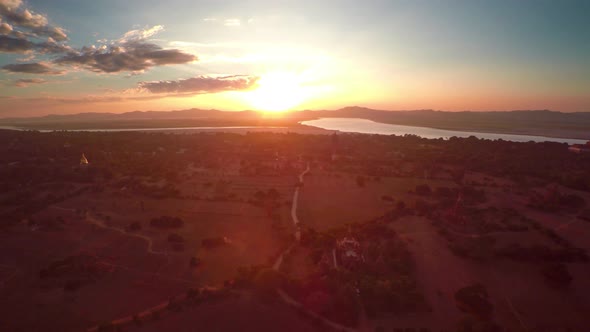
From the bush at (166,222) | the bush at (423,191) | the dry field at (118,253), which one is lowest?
the dry field at (118,253)

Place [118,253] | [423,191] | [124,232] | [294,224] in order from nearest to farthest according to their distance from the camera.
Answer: [118,253] < [124,232] < [294,224] < [423,191]

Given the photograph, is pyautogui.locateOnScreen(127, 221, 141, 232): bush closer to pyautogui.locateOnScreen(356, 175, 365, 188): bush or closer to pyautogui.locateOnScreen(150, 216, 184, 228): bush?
pyautogui.locateOnScreen(150, 216, 184, 228): bush

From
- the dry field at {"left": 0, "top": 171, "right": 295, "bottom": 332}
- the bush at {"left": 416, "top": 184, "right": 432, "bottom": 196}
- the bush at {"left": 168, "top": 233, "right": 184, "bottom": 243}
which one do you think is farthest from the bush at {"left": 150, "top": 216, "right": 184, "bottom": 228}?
the bush at {"left": 416, "top": 184, "right": 432, "bottom": 196}

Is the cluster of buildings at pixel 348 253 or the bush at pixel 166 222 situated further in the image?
the bush at pixel 166 222

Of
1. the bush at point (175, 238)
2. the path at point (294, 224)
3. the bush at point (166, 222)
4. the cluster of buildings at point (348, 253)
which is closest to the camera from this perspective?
the cluster of buildings at point (348, 253)

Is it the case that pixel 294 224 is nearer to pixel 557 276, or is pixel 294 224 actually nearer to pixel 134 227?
pixel 134 227

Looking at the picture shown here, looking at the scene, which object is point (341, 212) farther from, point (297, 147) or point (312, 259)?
point (297, 147)

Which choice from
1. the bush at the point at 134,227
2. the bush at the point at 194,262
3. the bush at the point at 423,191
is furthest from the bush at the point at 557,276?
the bush at the point at 134,227

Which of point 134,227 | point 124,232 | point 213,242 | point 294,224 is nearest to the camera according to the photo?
point 213,242

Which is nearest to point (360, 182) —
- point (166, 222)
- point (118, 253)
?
point (166, 222)

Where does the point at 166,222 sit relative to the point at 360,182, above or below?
below

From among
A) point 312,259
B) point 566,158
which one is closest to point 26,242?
point 312,259

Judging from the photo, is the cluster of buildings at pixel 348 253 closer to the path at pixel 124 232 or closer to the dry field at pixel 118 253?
the dry field at pixel 118 253

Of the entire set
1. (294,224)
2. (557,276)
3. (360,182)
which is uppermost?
(360,182)
